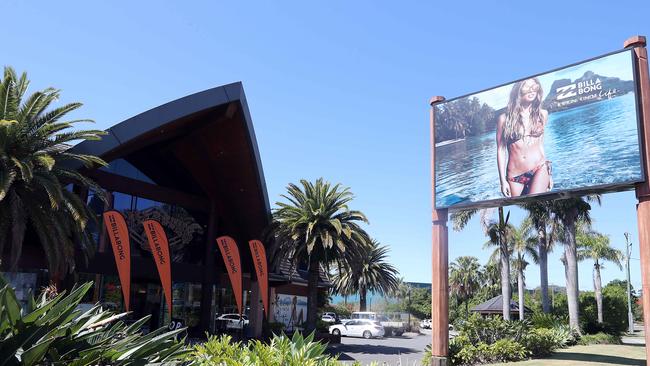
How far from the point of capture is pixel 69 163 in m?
20.6

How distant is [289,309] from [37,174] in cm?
2718

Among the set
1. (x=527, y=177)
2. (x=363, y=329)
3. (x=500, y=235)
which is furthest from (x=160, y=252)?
(x=363, y=329)

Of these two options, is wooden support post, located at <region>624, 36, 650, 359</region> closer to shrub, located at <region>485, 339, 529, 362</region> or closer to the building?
shrub, located at <region>485, 339, 529, 362</region>

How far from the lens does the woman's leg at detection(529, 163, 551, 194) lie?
16.0 metres

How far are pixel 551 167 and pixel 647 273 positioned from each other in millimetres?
3889

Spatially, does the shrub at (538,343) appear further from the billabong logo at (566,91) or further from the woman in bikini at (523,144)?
the billabong logo at (566,91)

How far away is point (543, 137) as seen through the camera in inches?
642

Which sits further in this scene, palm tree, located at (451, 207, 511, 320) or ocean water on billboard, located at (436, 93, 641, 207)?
palm tree, located at (451, 207, 511, 320)

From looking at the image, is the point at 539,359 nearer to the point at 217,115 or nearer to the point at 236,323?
the point at 217,115

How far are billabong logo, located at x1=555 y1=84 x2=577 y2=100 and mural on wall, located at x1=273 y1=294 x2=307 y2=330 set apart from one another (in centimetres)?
2785

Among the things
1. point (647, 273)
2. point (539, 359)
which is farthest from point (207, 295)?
point (647, 273)

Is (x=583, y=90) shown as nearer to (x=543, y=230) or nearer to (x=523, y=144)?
(x=523, y=144)

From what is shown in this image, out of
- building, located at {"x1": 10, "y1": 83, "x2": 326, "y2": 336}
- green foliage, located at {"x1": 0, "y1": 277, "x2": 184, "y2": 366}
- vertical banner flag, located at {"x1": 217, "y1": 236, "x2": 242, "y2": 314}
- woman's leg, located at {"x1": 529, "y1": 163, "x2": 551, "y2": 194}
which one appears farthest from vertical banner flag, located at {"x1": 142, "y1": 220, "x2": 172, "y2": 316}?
green foliage, located at {"x1": 0, "y1": 277, "x2": 184, "y2": 366}

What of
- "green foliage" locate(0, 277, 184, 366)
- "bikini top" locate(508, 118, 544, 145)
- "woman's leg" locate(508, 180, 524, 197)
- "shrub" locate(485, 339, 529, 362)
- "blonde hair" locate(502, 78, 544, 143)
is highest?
"blonde hair" locate(502, 78, 544, 143)
